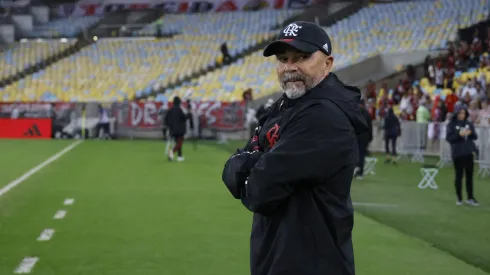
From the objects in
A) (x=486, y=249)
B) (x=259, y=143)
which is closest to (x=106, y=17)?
(x=486, y=249)

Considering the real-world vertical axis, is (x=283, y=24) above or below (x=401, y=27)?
above

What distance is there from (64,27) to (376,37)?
84.6 ft

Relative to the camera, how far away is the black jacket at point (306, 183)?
387 cm

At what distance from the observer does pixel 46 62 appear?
60875mm

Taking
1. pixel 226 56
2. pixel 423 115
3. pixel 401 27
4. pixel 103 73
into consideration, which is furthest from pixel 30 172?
pixel 103 73

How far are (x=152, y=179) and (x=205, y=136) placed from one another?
25.6m

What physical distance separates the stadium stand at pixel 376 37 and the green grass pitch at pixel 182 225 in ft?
84.1

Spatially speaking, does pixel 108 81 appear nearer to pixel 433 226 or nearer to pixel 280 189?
pixel 433 226

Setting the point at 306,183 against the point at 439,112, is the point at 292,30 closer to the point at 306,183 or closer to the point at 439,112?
the point at 306,183

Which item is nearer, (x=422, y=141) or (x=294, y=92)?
(x=294, y=92)

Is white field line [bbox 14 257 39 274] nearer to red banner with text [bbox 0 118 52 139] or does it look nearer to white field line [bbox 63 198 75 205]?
white field line [bbox 63 198 75 205]

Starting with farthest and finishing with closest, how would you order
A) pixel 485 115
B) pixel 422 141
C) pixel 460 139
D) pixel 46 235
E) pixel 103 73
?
pixel 103 73
pixel 422 141
pixel 485 115
pixel 460 139
pixel 46 235

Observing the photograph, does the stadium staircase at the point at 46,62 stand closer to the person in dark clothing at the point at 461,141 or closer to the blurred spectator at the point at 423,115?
the blurred spectator at the point at 423,115

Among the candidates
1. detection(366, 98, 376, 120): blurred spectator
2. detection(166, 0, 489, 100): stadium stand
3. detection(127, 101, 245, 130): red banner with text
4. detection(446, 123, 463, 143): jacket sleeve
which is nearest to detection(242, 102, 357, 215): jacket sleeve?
detection(446, 123, 463, 143): jacket sleeve
